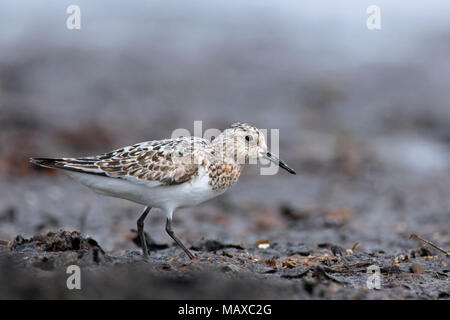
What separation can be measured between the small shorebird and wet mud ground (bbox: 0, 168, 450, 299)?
58 cm

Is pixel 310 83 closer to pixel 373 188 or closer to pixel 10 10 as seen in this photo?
pixel 373 188

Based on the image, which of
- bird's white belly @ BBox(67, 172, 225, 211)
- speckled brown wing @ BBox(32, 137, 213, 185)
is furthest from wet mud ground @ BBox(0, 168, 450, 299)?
speckled brown wing @ BBox(32, 137, 213, 185)

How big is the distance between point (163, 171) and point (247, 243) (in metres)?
2.46

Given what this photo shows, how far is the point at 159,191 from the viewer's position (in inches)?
251

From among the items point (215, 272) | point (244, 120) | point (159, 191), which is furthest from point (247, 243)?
point (244, 120)

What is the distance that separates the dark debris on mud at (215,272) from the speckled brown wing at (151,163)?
28.0 inches

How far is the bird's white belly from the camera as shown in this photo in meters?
6.37

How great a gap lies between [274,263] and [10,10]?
22817 millimetres

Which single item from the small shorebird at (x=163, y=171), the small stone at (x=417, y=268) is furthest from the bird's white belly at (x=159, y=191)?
the small stone at (x=417, y=268)

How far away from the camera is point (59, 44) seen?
72.9 ft

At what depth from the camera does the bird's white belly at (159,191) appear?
20.9 ft

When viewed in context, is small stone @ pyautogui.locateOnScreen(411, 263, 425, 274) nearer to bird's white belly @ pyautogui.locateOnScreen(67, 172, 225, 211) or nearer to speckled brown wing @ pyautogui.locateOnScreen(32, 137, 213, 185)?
bird's white belly @ pyautogui.locateOnScreen(67, 172, 225, 211)

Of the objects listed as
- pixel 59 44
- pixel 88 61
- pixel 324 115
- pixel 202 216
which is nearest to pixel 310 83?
pixel 324 115
